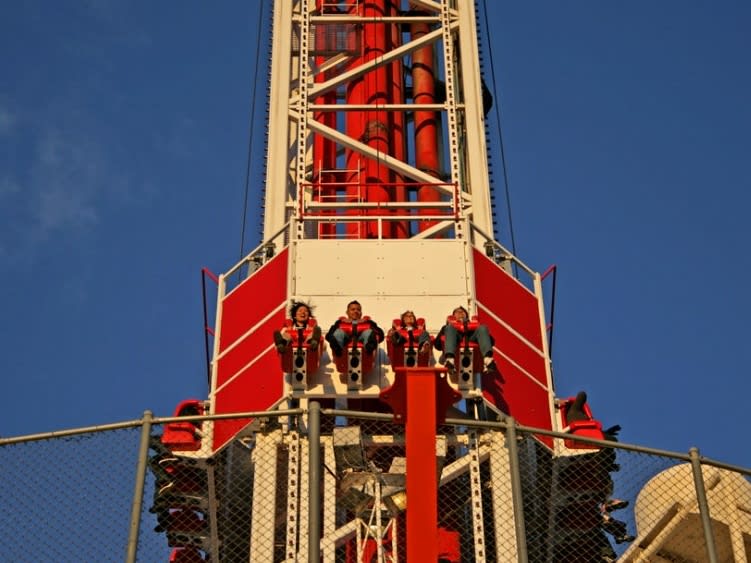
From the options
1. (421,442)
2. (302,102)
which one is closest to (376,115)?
(302,102)

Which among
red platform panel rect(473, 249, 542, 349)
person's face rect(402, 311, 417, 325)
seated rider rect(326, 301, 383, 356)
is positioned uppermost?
red platform panel rect(473, 249, 542, 349)

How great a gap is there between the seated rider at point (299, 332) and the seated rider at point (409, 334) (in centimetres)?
113

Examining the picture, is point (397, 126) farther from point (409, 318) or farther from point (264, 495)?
point (264, 495)

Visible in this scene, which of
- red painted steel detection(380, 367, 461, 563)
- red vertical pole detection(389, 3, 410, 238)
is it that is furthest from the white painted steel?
red vertical pole detection(389, 3, 410, 238)

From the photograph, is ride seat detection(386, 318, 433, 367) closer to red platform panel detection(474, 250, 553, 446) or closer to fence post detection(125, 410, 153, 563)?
red platform panel detection(474, 250, 553, 446)

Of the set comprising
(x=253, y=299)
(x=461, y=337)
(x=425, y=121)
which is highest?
(x=425, y=121)

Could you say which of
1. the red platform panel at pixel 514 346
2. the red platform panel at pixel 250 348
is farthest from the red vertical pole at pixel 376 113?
the red platform panel at pixel 514 346

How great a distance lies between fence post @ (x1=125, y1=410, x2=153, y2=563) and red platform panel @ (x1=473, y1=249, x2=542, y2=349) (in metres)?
11.0

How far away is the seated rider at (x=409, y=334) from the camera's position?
27000mm

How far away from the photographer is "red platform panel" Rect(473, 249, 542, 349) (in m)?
29.9

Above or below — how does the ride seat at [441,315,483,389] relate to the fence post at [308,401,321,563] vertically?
above

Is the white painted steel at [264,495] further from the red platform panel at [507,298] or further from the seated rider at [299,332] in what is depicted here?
the red platform panel at [507,298]

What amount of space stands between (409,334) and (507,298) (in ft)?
12.6

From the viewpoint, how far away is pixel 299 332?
2698 centimetres
